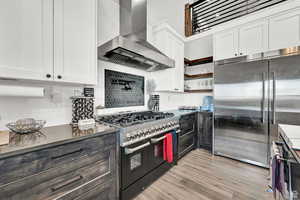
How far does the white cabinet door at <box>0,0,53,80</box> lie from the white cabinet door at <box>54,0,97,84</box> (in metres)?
0.06

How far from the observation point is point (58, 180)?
37.3 inches

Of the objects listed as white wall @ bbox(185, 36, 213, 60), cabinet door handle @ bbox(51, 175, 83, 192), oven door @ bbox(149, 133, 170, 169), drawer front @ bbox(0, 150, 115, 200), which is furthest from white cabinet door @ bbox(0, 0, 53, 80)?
white wall @ bbox(185, 36, 213, 60)

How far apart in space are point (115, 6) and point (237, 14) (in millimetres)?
3015

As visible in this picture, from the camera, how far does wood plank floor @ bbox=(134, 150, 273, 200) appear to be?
160 cm

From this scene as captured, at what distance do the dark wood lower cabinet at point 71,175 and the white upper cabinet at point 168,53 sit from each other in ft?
5.98

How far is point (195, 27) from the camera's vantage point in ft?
12.3

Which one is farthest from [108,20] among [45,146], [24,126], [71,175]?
[71,175]

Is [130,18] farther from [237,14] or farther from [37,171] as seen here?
[237,14]

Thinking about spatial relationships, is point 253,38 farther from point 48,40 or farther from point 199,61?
point 48,40

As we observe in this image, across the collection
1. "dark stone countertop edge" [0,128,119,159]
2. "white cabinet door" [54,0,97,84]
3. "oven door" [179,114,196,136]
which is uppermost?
"white cabinet door" [54,0,97,84]

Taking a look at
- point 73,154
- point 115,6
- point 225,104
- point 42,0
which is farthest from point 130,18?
point 225,104

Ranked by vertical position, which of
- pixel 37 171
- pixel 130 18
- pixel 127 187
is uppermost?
pixel 130 18

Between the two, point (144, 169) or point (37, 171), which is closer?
point (37, 171)

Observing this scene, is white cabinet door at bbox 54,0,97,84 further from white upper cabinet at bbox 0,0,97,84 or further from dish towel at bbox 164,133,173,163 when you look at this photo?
dish towel at bbox 164,133,173,163
